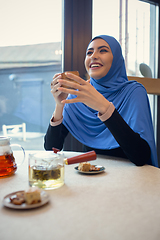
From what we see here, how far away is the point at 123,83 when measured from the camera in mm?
1354

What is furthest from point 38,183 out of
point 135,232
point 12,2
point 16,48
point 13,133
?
point 12,2

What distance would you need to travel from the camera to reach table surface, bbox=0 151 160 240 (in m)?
0.45

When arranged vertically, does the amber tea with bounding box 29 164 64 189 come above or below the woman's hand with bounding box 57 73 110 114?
below

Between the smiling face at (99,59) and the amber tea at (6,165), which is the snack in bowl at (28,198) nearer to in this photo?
the amber tea at (6,165)

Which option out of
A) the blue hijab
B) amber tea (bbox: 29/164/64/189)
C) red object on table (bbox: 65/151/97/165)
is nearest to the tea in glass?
amber tea (bbox: 29/164/64/189)

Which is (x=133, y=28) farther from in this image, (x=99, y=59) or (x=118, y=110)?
(x=118, y=110)

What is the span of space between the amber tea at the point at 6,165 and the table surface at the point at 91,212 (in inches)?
0.9

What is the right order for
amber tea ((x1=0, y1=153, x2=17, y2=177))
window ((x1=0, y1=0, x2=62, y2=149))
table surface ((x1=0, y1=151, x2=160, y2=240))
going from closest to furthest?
table surface ((x1=0, y1=151, x2=160, y2=240))
amber tea ((x1=0, y1=153, x2=17, y2=177))
window ((x1=0, y1=0, x2=62, y2=149))

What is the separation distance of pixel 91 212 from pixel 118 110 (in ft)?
2.68

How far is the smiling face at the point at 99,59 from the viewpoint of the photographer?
4.42 feet

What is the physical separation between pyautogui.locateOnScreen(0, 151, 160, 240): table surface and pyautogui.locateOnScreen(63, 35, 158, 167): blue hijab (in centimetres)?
35

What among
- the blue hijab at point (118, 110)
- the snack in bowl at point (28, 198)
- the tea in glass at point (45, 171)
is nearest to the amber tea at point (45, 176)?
the tea in glass at point (45, 171)

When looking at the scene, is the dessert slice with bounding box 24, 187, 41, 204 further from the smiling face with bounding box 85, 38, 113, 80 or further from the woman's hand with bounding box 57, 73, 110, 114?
the smiling face with bounding box 85, 38, 113, 80

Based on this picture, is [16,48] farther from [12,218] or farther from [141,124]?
[12,218]
